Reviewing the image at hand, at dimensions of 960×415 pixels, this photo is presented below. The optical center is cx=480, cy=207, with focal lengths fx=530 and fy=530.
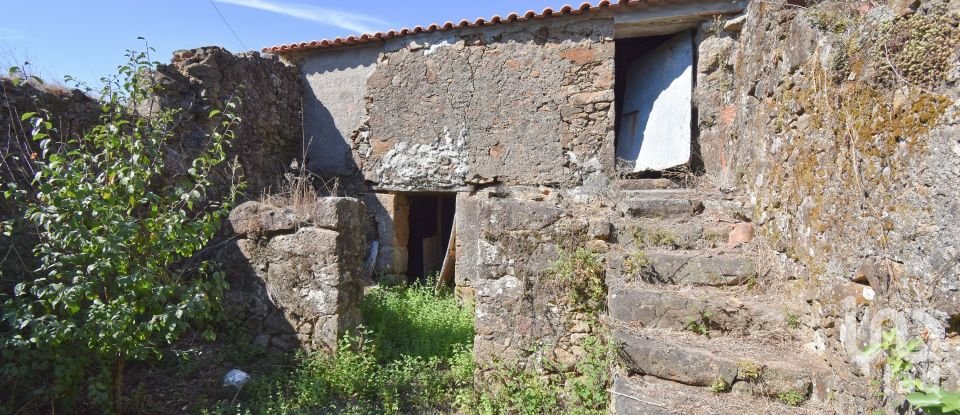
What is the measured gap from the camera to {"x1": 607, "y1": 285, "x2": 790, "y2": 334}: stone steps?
10.2 ft

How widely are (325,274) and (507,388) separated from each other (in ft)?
6.28

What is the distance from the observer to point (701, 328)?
3119mm

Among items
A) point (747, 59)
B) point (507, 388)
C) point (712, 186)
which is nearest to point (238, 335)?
point (507, 388)

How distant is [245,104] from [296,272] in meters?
2.93

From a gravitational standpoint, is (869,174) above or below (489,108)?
below

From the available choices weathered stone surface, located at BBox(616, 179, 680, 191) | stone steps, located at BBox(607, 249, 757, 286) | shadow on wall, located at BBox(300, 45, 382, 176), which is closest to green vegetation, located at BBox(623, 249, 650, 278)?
stone steps, located at BBox(607, 249, 757, 286)

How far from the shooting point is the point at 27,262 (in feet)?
12.3

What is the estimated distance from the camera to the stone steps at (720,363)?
8.73 ft

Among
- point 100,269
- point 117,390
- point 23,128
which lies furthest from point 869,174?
point 23,128

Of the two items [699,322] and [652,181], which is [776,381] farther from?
[652,181]

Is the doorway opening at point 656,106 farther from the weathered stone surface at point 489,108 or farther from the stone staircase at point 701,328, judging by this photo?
the stone staircase at point 701,328

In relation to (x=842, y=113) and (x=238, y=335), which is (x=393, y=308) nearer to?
(x=238, y=335)

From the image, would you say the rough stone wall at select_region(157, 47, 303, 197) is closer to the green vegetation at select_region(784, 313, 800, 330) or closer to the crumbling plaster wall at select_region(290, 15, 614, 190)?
the crumbling plaster wall at select_region(290, 15, 614, 190)

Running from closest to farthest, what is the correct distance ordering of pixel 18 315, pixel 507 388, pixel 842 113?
pixel 842 113 → pixel 18 315 → pixel 507 388
